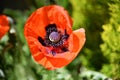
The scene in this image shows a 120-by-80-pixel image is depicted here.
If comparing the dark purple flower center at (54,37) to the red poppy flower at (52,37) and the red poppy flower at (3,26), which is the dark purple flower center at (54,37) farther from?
the red poppy flower at (3,26)

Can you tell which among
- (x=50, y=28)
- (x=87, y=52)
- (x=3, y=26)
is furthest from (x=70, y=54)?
(x=87, y=52)

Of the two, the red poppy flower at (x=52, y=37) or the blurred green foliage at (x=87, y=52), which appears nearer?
the red poppy flower at (x=52, y=37)

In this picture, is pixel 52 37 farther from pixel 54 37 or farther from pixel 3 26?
pixel 3 26

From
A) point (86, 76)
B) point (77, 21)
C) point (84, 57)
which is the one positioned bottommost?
point (86, 76)

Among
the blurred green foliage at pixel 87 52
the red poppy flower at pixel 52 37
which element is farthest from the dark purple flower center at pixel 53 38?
the blurred green foliage at pixel 87 52

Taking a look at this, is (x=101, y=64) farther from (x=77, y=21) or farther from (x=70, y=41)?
(x=70, y=41)

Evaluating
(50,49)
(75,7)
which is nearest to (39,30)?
(50,49)

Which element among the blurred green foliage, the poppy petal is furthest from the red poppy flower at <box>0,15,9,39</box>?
the poppy petal
